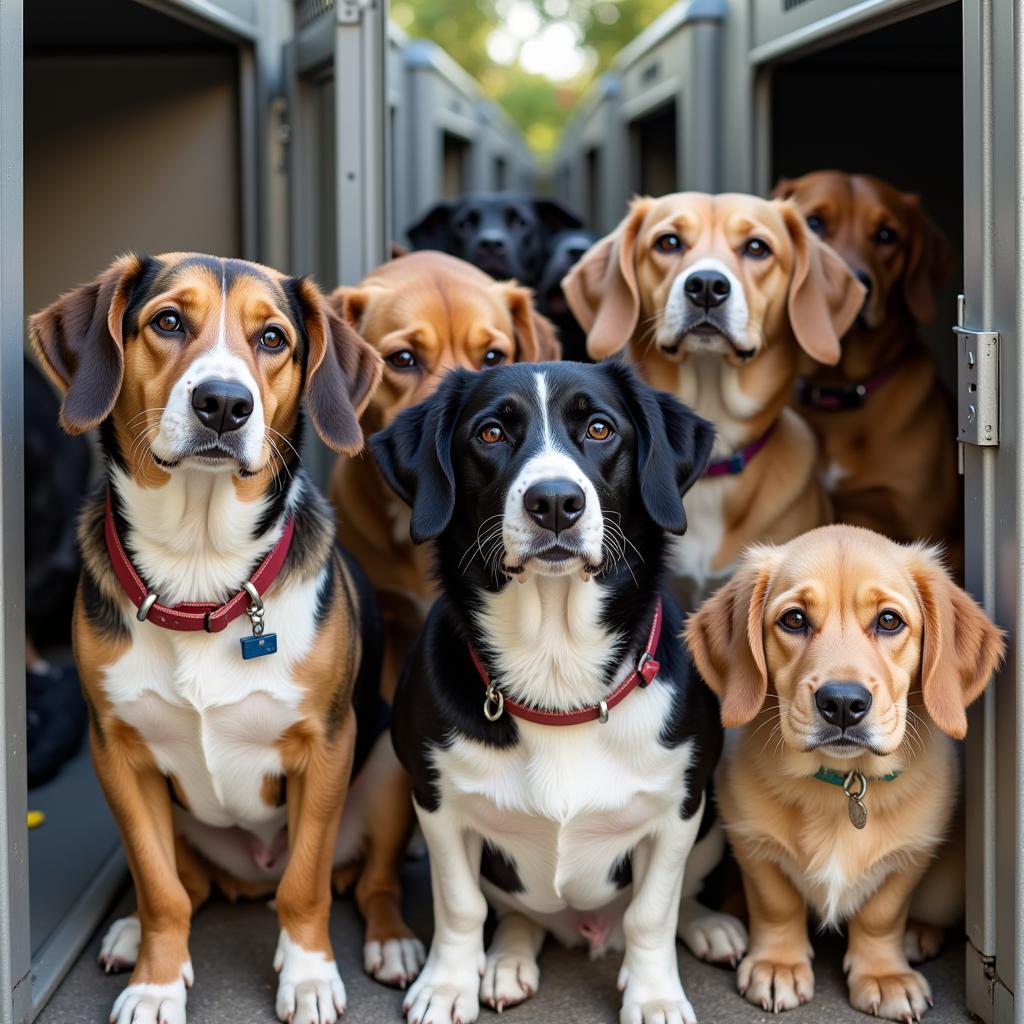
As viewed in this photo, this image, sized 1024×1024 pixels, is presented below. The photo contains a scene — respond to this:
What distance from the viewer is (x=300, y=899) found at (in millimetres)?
2889

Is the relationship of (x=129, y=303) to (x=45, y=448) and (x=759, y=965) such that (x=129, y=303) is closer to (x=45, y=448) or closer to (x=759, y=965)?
(x=759, y=965)

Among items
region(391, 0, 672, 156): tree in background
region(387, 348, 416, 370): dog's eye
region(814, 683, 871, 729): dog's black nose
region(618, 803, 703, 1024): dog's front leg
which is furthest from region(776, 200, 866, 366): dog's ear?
region(391, 0, 672, 156): tree in background

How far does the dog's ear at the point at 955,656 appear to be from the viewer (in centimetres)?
267

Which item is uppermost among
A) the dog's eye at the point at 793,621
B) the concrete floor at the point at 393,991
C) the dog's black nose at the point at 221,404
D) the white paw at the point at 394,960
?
the dog's black nose at the point at 221,404

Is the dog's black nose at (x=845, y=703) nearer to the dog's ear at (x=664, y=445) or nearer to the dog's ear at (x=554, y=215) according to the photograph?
the dog's ear at (x=664, y=445)

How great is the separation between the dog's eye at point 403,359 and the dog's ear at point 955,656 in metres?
1.61

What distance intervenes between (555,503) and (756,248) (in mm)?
1572

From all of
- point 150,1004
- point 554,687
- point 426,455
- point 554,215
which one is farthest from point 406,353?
point 554,215

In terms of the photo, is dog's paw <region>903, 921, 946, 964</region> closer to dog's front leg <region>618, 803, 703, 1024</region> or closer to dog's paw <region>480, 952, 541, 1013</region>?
dog's front leg <region>618, 803, 703, 1024</region>

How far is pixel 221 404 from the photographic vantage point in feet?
8.42

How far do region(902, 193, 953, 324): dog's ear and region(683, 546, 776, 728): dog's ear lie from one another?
172 cm

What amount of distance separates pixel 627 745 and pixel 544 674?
230 millimetres

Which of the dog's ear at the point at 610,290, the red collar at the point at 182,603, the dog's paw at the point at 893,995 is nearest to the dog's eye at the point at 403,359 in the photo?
the dog's ear at the point at 610,290

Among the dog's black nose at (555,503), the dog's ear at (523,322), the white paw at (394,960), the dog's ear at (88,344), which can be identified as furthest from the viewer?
the dog's ear at (523,322)
